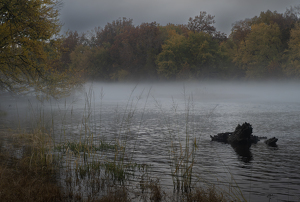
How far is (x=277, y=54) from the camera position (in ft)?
205

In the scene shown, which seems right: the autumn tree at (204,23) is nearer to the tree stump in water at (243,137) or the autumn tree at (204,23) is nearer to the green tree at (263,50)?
the green tree at (263,50)

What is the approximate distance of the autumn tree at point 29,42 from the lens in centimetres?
1326

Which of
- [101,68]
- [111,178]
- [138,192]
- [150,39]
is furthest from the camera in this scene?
[101,68]

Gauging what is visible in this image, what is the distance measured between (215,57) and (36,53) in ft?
199

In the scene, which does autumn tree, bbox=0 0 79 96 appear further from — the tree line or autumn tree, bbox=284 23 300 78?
autumn tree, bbox=284 23 300 78

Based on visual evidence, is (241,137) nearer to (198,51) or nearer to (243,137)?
(243,137)

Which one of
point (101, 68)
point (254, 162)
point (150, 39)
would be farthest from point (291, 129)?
point (101, 68)

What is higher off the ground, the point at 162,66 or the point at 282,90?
the point at 162,66

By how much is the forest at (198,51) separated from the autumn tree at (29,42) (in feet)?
153

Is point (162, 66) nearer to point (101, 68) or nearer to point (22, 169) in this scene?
point (101, 68)

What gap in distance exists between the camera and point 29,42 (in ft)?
52.5

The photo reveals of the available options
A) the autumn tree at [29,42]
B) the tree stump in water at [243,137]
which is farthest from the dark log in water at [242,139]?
the autumn tree at [29,42]

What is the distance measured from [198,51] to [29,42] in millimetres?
61898

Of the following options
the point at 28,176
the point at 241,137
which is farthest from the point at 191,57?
the point at 28,176
